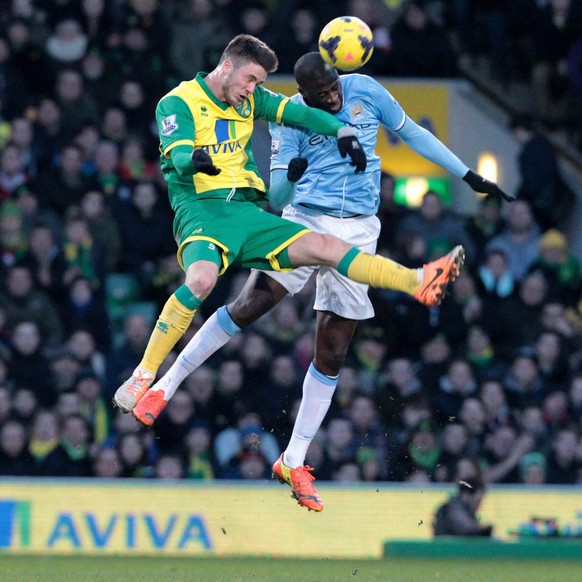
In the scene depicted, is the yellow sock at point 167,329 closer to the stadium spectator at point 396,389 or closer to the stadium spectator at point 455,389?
the stadium spectator at point 396,389

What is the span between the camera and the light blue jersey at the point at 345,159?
9.07 meters

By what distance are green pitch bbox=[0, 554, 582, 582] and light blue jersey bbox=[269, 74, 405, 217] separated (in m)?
2.36

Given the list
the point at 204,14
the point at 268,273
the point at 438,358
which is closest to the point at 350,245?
the point at 268,273

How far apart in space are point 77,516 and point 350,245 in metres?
4.15

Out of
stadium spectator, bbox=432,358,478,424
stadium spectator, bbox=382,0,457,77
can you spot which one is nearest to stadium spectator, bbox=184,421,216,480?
stadium spectator, bbox=432,358,478,424

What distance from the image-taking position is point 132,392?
8484 millimetres

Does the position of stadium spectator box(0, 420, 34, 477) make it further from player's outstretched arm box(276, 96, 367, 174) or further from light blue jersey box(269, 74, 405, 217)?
player's outstretched arm box(276, 96, 367, 174)

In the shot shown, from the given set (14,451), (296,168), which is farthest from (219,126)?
(14,451)

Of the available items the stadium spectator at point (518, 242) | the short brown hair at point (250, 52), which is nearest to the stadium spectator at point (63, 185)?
the stadium spectator at point (518, 242)

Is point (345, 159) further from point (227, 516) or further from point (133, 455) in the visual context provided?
point (133, 455)

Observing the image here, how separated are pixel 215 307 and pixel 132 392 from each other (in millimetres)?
4673

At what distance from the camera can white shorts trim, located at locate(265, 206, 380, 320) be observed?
920 centimetres

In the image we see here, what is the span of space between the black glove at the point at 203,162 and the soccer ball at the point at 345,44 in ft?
3.77

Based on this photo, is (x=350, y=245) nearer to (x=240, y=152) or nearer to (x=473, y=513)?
(x=240, y=152)
